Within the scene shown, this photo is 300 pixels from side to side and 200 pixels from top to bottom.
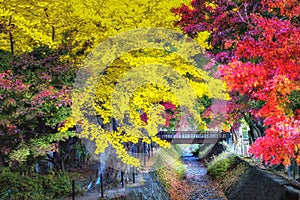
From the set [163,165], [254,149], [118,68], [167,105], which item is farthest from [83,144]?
[254,149]

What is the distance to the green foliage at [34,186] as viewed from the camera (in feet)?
36.2

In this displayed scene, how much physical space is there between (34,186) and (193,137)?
86.6 feet

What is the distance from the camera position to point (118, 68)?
11062 mm

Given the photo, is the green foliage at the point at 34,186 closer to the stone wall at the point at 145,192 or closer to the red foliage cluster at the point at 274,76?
the stone wall at the point at 145,192

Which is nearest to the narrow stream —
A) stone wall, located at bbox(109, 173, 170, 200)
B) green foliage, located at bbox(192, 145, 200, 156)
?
stone wall, located at bbox(109, 173, 170, 200)

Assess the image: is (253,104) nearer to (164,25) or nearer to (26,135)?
(164,25)

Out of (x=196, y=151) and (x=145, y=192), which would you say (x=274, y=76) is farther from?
(x=196, y=151)

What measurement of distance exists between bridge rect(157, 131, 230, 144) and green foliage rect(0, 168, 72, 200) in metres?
22.8

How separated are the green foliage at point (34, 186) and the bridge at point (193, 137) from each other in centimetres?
2283

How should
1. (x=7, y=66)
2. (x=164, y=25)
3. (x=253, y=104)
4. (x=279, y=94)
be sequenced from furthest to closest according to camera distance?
1. (x=253, y=104)
2. (x=164, y=25)
3. (x=7, y=66)
4. (x=279, y=94)

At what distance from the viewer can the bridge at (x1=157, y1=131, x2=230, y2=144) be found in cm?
3572

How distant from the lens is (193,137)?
120ft

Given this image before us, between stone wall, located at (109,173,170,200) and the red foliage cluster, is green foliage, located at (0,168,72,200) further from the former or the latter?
the red foliage cluster

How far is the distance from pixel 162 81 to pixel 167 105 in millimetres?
9107
